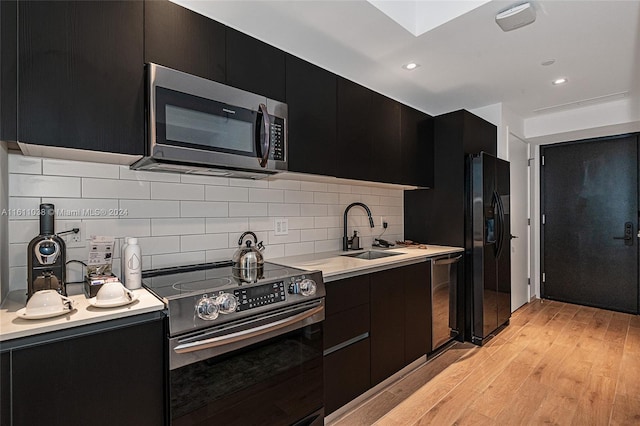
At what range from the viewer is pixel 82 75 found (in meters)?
1.31

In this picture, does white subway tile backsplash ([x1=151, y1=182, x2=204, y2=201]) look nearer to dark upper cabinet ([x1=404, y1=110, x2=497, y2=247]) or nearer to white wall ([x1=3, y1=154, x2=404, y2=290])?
white wall ([x1=3, y1=154, x2=404, y2=290])

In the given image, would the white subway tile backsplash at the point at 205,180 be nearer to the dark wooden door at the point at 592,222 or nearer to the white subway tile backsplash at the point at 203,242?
the white subway tile backsplash at the point at 203,242

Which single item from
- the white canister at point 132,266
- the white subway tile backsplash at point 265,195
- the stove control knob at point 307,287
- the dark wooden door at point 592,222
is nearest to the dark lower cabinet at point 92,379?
the white canister at point 132,266

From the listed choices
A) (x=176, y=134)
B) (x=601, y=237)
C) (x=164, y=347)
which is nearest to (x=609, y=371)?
(x=601, y=237)

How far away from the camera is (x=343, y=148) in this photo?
93.7 inches

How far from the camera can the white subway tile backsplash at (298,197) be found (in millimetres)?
2516

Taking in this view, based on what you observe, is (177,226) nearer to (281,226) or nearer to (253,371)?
(281,226)

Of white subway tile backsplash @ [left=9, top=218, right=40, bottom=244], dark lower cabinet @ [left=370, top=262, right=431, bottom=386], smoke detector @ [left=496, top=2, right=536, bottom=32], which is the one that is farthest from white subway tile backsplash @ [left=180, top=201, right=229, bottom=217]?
smoke detector @ [left=496, top=2, right=536, bottom=32]

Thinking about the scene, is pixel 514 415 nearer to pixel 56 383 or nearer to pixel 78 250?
pixel 56 383

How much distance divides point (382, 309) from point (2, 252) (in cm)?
201

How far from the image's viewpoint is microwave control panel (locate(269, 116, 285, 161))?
1.87 meters

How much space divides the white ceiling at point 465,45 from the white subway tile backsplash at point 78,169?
39.9 inches

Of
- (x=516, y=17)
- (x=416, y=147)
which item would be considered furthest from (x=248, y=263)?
(x=516, y=17)

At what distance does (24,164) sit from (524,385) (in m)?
3.31
